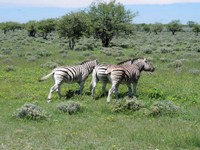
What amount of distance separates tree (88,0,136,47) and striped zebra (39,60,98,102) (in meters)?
31.6

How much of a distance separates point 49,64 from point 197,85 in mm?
11866

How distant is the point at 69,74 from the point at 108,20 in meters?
34.3

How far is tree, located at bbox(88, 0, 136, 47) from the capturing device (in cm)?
5016

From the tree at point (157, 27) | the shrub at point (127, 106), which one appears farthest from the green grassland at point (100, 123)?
the tree at point (157, 27)

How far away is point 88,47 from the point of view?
154 feet

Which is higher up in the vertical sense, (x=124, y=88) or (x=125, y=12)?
(x=125, y=12)

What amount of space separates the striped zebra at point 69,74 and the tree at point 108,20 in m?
31.6

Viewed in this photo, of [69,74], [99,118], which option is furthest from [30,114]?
[69,74]

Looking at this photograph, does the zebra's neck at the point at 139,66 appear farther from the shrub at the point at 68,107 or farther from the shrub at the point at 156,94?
the shrub at the point at 68,107

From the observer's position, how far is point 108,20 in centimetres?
5088

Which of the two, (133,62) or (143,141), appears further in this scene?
(133,62)

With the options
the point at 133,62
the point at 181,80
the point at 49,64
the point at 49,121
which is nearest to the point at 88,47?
the point at 49,64

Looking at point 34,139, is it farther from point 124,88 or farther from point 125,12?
point 125,12

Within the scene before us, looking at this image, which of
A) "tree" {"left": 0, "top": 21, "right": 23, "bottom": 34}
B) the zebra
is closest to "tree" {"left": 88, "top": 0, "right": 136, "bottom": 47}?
the zebra
